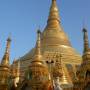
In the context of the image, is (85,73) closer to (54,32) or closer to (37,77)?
(37,77)

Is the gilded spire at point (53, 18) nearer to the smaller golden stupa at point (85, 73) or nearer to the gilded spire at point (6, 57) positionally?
the gilded spire at point (6, 57)

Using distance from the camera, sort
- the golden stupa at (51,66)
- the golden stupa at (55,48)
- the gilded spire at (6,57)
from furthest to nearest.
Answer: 1. the golden stupa at (55,48)
2. the gilded spire at (6,57)
3. the golden stupa at (51,66)

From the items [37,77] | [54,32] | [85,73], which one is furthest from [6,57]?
[85,73]

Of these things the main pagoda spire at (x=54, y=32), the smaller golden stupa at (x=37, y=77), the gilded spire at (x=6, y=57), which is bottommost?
the smaller golden stupa at (x=37, y=77)

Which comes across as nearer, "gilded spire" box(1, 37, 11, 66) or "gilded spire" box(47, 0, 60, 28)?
"gilded spire" box(1, 37, 11, 66)

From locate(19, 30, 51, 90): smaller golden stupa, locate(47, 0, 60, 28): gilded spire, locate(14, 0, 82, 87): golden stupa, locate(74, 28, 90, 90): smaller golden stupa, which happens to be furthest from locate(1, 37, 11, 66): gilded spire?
locate(47, 0, 60, 28): gilded spire

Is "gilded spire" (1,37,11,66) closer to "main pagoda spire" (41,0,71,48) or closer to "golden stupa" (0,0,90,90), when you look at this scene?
"golden stupa" (0,0,90,90)

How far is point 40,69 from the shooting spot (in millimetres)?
30875

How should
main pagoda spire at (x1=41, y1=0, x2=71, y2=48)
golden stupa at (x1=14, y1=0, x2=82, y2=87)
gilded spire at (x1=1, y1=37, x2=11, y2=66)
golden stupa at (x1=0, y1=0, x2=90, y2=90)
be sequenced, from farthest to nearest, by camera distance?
main pagoda spire at (x1=41, y1=0, x2=71, y2=48), golden stupa at (x1=14, y1=0, x2=82, y2=87), gilded spire at (x1=1, y1=37, x2=11, y2=66), golden stupa at (x1=0, y1=0, x2=90, y2=90)

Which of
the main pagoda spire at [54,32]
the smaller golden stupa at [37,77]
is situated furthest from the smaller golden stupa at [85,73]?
the main pagoda spire at [54,32]

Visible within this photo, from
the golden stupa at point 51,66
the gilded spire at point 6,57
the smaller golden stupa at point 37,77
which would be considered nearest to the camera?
the golden stupa at point 51,66

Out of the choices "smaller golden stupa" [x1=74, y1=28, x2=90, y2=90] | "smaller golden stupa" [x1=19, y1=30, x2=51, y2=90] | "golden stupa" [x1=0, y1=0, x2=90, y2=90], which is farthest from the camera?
"smaller golden stupa" [x1=19, y1=30, x2=51, y2=90]

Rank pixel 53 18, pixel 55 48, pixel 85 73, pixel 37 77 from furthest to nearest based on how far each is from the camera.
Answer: pixel 53 18 < pixel 55 48 < pixel 37 77 < pixel 85 73

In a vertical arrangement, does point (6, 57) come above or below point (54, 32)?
below
